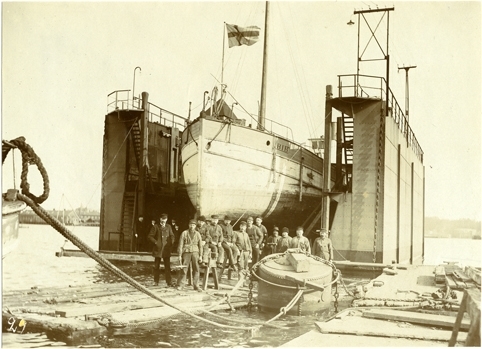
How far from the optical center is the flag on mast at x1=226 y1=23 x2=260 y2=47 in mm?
16203

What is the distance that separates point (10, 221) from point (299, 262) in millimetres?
4814

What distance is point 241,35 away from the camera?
16.3 meters

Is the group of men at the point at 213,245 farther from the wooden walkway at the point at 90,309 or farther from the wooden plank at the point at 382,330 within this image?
the wooden plank at the point at 382,330

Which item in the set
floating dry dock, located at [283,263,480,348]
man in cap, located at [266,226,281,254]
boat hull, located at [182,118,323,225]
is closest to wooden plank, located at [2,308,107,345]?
floating dry dock, located at [283,263,480,348]

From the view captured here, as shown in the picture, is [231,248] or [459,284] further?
[231,248]

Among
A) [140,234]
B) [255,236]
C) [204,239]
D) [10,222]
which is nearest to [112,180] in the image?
[140,234]

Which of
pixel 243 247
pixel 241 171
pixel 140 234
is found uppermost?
pixel 241 171

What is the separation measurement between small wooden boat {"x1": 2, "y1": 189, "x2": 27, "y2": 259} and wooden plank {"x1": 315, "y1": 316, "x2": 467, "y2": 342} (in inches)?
149

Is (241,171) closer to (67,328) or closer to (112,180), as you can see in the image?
(112,180)

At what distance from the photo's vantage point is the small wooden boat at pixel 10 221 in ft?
17.4

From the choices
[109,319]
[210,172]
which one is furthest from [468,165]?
[210,172]

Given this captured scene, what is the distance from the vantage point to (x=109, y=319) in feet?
22.8

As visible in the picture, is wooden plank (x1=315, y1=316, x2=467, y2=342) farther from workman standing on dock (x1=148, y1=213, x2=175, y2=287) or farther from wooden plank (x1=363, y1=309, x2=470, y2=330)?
workman standing on dock (x1=148, y1=213, x2=175, y2=287)

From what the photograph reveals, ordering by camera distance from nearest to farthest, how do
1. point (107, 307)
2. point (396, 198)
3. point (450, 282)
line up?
point (107, 307)
point (450, 282)
point (396, 198)
